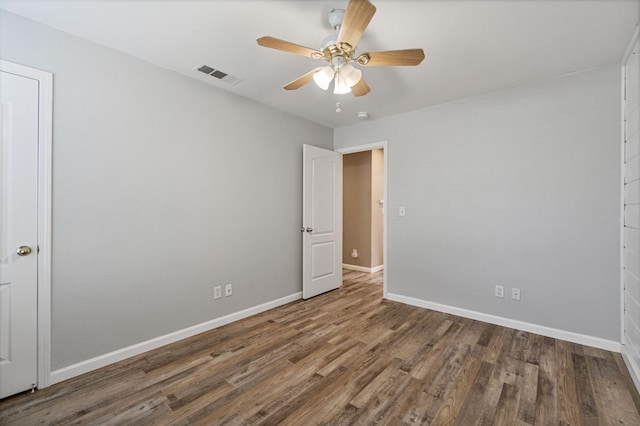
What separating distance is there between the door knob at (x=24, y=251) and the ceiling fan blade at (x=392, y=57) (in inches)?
101

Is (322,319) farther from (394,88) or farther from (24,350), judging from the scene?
(394,88)

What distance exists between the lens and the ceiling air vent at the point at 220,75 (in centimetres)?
255

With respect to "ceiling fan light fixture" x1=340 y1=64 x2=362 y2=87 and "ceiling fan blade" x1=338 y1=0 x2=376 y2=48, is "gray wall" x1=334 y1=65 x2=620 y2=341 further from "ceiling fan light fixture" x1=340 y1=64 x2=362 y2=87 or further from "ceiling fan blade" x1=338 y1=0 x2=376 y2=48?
"ceiling fan blade" x1=338 y1=0 x2=376 y2=48

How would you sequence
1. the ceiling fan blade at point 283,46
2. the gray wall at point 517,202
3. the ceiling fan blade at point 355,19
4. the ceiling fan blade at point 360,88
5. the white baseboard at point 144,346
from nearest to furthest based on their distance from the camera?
the ceiling fan blade at point 355,19
the ceiling fan blade at point 283,46
the white baseboard at point 144,346
the ceiling fan blade at point 360,88
the gray wall at point 517,202

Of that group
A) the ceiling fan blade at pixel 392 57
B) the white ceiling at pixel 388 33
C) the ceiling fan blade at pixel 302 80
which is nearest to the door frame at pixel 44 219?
the white ceiling at pixel 388 33

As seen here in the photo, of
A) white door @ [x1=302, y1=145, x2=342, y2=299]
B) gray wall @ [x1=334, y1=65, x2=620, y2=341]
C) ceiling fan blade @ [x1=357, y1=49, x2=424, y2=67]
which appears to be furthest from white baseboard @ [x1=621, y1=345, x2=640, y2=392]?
white door @ [x1=302, y1=145, x2=342, y2=299]

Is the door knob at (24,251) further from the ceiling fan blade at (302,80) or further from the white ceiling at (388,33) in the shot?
the ceiling fan blade at (302,80)

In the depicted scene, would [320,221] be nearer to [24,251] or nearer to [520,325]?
[520,325]

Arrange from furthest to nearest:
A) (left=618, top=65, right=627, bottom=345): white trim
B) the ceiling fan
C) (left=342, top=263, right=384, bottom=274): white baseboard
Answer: (left=342, top=263, right=384, bottom=274): white baseboard
(left=618, top=65, right=627, bottom=345): white trim
the ceiling fan

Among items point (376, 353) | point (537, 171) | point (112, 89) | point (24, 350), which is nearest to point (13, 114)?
point (112, 89)

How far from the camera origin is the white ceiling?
1.79 metres

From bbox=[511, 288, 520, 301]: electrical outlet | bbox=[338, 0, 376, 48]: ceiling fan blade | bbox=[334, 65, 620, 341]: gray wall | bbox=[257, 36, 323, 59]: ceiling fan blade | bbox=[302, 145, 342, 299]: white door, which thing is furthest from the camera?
bbox=[302, 145, 342, 299]: white door

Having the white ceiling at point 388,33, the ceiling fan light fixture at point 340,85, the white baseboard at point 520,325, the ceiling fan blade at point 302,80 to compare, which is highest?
the white ceiling at point 388,33

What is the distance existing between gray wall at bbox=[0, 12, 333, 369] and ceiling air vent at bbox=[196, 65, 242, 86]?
22cm
